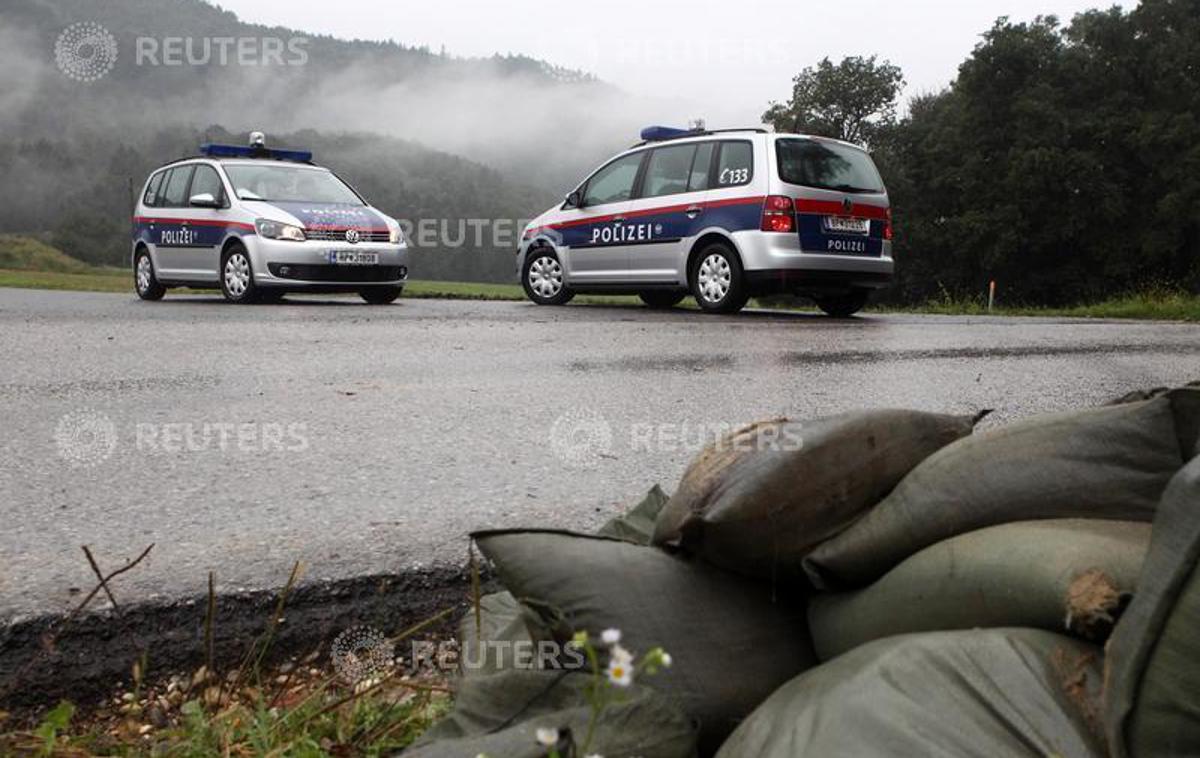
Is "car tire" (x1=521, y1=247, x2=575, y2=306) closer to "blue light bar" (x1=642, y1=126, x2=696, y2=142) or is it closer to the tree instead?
"blue light bar" (x1=642, y1=126, x2=696, y2=142)

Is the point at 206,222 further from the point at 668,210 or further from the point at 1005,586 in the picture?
the point at 1005,586

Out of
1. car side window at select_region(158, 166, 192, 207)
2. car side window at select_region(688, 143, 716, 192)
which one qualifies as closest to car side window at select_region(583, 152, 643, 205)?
car side window at select_region(688, 143, 716, 192)

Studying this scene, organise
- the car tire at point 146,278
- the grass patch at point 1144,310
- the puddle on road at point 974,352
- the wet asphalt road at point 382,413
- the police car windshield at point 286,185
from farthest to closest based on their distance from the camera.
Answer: the grass patch at point 1144,310, the car tire at point 146,278, the police car windshield at point 286,185, the puddle on road at point 974,352, the wet asphalt road at point 382,413

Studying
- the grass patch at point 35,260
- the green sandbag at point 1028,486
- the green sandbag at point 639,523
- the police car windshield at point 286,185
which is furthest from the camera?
the grass patch at point 35,260

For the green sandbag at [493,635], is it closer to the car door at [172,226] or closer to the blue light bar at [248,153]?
the car door at [172,226]

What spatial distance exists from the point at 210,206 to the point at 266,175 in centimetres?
80

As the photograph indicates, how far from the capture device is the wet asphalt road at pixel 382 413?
2506 mm

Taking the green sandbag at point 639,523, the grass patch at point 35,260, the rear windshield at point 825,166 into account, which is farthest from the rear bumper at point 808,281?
the grass patch at point 35,260

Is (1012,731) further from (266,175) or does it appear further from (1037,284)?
(1037,284)

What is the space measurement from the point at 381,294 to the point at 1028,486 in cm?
1224

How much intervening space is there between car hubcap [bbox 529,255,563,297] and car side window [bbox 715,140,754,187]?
253 centimetres

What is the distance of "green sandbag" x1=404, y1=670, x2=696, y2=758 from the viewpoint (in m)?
1.33

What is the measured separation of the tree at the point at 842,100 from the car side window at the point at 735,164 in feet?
116

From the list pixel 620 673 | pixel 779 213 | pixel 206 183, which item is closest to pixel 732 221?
pixel 779 213
